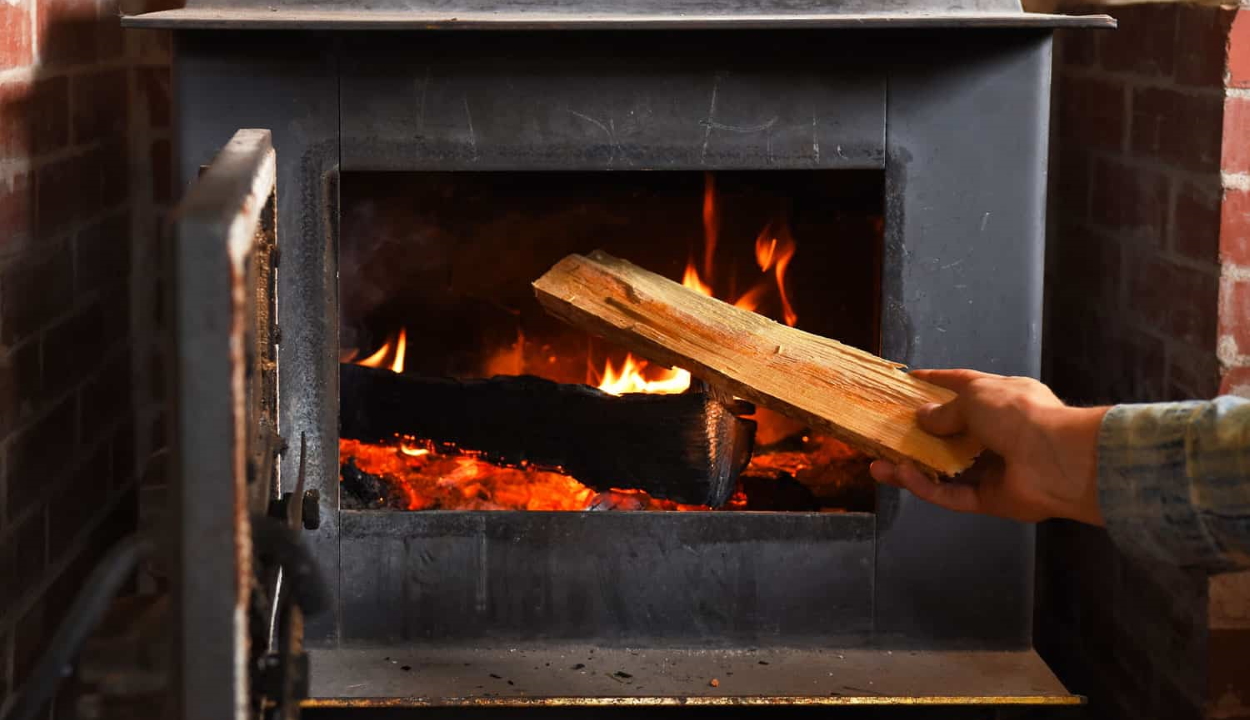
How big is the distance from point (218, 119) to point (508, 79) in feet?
1.18

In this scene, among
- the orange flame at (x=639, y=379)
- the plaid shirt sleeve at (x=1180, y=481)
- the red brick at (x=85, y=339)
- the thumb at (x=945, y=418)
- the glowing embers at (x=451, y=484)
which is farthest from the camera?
the orange flame at (x=639, y=379)

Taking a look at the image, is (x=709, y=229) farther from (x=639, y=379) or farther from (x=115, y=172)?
(x=115, y=172)

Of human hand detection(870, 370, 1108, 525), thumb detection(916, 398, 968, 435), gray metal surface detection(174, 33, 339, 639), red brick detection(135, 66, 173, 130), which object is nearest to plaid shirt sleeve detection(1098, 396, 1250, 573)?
human hand detection(870, 370, 1108, 525)

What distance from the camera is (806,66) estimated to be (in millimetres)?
1696

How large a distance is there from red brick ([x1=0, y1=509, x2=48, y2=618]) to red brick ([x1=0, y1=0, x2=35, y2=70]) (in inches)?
21.6

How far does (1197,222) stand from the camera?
179 cm

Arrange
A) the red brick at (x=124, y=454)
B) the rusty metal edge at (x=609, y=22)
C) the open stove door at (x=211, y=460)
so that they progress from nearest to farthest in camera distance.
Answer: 1. the open stove door at (x=211, y=460)
2. the rusty metal edge at (x=609, y=22)
3. the red brick at (x=124, y=454)

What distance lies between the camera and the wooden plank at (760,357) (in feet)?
4.93

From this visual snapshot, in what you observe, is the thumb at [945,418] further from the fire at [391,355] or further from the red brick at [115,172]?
the red brick at [115,172]

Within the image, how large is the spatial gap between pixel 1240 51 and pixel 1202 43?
0.28 feet

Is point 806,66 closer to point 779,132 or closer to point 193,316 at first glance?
point 779,132

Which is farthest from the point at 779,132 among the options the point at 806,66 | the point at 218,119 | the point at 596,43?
the point at 218,119

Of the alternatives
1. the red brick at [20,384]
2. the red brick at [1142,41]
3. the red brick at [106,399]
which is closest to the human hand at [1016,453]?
the red brick at [1142,41]

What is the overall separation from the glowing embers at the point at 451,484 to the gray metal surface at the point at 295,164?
0.49 feet
